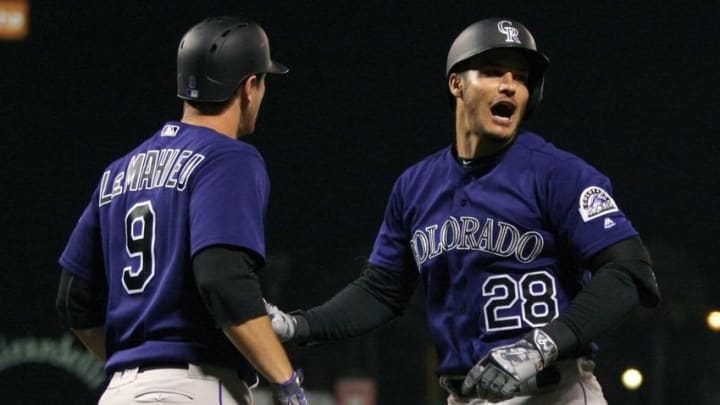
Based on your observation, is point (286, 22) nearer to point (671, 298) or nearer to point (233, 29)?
point (671, 298)

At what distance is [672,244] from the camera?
6.00 metres

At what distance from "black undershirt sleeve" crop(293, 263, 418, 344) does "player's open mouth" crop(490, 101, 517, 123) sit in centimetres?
39

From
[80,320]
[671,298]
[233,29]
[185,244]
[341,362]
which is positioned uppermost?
[233,29]

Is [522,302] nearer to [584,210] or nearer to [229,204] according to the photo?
[584,210]

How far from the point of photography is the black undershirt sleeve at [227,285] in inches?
75.1

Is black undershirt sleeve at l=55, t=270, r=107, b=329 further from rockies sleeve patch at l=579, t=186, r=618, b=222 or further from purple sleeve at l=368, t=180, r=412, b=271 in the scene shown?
rockies sleeve patch at l=579, t=186, r=618, b=222

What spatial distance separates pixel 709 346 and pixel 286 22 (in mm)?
2678

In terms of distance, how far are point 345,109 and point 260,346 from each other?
15.3ft

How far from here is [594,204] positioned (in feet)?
7.20

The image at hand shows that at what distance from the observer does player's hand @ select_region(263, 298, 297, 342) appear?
7.80 ft

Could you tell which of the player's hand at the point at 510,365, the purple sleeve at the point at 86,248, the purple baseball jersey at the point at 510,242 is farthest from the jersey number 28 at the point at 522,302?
the purple sleeve at the point at 86,248

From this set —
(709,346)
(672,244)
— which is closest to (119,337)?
(709,346)

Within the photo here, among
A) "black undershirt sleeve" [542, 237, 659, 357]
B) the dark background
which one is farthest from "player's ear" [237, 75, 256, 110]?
the dark background

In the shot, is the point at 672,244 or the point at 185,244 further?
the point at 672,244
